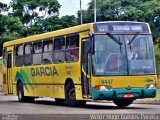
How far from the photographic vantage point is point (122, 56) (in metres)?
21.1

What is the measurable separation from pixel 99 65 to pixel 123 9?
47875 mm

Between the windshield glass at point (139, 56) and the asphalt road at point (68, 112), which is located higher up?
the windshield glass at point (139, 56)

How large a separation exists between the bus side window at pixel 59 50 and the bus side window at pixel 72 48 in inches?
17.9

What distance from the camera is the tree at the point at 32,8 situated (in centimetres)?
6531

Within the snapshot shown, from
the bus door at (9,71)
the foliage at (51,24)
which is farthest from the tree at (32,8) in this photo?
the bus door at (9,71)

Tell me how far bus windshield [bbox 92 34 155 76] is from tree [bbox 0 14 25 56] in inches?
1371

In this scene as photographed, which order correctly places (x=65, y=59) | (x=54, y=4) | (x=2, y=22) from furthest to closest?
(x=54, y=4) → (x=2, y=22) → (x=65, y=59)

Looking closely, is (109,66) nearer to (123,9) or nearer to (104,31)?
(104,31)

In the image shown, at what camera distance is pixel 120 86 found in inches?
822

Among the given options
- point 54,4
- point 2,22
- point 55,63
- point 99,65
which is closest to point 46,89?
point 55,63

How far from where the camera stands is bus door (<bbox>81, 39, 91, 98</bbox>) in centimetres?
2134

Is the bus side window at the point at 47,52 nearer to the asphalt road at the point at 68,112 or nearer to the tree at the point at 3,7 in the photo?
the asphalt road at the point at 68,112

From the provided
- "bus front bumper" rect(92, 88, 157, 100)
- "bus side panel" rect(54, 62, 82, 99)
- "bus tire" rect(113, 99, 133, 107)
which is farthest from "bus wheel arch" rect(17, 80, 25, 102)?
"bus front bumper" rect(92, 88, 157, 100)

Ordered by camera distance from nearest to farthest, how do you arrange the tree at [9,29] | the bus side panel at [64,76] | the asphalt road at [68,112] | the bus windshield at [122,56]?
the asphalt road at [68,112]
the bus windshield at [122,56]
the bus side panel at [64,76]
the tree at [9,29]
